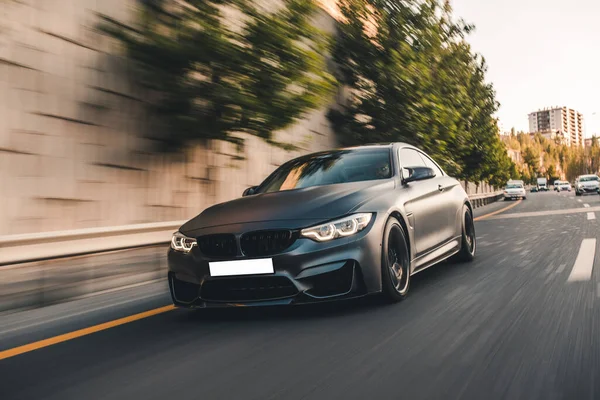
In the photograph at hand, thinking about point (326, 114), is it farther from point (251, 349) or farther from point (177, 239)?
point (251, 349)

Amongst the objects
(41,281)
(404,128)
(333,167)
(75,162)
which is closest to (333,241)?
(333,167)

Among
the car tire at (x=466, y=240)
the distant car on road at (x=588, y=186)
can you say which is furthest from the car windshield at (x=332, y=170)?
the distant car on road at (x=588, y=186)

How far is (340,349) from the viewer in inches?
161

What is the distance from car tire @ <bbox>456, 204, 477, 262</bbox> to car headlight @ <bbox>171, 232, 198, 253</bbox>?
398cm

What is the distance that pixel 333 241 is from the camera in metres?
4.95

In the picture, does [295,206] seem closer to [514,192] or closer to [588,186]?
[514,192]

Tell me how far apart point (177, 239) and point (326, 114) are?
39.2 ft

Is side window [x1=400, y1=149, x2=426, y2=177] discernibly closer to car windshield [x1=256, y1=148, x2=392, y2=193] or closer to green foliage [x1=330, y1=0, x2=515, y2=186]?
car windshield [x1=256, y1=148, x2=392, y2=193]

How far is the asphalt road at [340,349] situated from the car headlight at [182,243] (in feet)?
1.91

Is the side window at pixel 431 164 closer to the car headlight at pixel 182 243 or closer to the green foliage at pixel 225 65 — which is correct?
the green foliage at pixel 225 65

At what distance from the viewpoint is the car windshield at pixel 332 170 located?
6336 millimetres

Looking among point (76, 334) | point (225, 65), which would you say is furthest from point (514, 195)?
point (76, 334)

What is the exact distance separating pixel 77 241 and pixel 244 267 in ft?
9.26

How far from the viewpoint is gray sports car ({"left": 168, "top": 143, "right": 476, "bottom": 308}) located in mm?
4891
